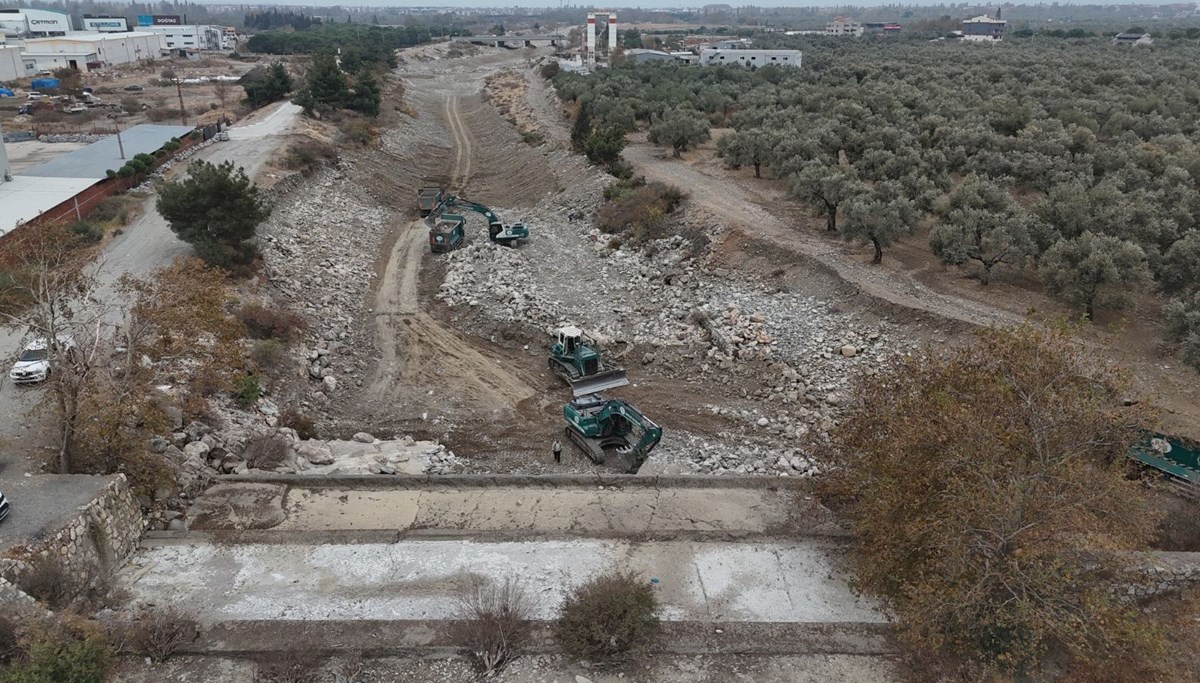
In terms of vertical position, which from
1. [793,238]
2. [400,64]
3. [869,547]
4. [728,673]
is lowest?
[728,673]

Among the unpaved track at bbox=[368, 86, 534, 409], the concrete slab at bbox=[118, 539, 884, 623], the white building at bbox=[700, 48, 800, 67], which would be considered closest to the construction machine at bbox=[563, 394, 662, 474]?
the unpaved track at bbox=[368, 86, 534, 409]

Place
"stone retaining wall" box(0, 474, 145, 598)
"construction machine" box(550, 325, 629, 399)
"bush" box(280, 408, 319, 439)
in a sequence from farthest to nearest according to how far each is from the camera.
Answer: "construction machine" box(550, 325, 629, 399)
"bush" box(280, 408, 319, 439)
"stone retaining wall" box(0, 474, 145, 598)

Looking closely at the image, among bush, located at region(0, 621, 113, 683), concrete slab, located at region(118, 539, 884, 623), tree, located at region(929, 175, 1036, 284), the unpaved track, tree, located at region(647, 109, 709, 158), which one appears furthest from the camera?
tree, located at region(647, 109, 709, 158)

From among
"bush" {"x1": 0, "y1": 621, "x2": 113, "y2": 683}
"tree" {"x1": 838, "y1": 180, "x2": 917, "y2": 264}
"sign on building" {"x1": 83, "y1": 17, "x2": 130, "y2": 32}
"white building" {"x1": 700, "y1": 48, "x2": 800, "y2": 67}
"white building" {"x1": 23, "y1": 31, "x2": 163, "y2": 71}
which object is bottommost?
"bush" {"x1": 0, "y1": 621, "x2": 113, "y2": 683}

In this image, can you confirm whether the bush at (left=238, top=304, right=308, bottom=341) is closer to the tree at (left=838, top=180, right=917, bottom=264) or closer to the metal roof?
the metal roof

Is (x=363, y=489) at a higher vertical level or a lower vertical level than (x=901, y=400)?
lower

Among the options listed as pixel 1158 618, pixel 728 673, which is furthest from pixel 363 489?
pixel 1158 618

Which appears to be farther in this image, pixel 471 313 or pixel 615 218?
pixel 615 218

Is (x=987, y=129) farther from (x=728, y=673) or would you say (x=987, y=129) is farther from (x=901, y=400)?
(x=728, y=673)
